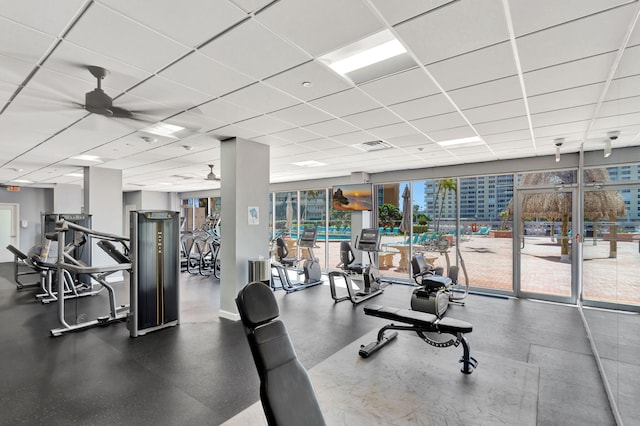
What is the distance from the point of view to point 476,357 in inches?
138


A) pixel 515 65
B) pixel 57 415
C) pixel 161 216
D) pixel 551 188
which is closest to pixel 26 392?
pixel 57 415

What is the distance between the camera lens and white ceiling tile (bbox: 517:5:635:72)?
6.36 feet

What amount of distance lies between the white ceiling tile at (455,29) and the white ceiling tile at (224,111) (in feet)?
6.45

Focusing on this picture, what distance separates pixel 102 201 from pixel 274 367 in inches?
297

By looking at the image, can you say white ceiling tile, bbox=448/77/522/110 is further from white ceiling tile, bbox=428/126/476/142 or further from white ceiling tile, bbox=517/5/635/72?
white ceiling tile, bbox=428/126/476/142

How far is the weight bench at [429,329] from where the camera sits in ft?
10.3

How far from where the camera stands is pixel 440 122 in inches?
156

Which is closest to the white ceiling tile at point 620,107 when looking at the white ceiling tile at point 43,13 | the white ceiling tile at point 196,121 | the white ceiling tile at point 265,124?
the white ceiling tile at point 265,124

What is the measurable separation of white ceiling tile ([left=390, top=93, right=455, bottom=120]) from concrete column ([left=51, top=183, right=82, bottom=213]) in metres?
10.8

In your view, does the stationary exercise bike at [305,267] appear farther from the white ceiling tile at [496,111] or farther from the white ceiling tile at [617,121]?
the white ceiling tile at [617,121]

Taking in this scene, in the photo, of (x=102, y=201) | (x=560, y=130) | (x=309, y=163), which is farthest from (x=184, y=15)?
(x=102, y=201)

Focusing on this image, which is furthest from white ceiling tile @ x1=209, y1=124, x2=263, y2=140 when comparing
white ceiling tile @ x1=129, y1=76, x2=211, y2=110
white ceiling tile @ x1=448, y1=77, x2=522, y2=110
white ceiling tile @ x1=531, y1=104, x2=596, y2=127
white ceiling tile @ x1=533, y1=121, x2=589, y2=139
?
→ white ceiling tile @ x1=533, y1=121, x2=589, y2=139

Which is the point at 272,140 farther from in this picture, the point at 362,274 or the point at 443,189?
the point at 443,189

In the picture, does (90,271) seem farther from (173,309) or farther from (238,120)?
(238,120)
